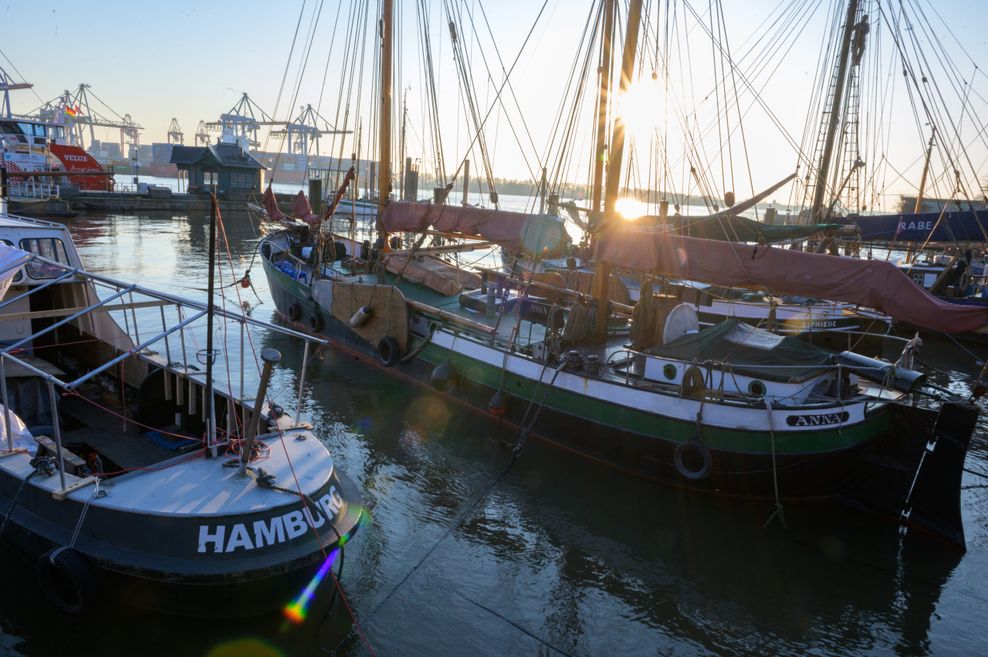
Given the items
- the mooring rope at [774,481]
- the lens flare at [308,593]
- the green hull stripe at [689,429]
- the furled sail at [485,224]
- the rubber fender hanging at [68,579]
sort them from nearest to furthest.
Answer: the rubber fender hanging at [68,579] → the lens flare at [308,593] → the mooring rope at [774,481] → the green hull stripe at [689,429] → the furled sail at [485,224]

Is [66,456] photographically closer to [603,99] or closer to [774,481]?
[774,481]

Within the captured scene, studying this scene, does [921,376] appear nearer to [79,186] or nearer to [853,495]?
[853,495]

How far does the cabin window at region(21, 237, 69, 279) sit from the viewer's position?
12.3 m

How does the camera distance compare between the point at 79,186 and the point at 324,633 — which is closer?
the point at 324,633

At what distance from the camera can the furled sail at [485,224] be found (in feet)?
52.2

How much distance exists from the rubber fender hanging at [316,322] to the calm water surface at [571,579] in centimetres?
→ 718

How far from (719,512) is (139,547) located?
912 cm

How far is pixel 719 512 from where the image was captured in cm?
1118

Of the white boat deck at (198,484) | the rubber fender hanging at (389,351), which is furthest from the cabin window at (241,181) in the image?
the white boat deck at (198,484)

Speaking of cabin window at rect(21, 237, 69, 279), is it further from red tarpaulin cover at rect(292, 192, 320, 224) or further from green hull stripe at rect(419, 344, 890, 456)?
red tarpaulin cover at rect(292, 192, 320, 224)

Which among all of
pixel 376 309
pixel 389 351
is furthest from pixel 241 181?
pixel 389 351

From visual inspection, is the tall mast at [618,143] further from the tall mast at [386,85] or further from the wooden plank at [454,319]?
the tall mast at [386,85]

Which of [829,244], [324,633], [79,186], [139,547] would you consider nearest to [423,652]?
[324,633]

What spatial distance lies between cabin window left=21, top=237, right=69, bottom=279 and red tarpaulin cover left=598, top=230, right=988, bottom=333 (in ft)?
37.8
